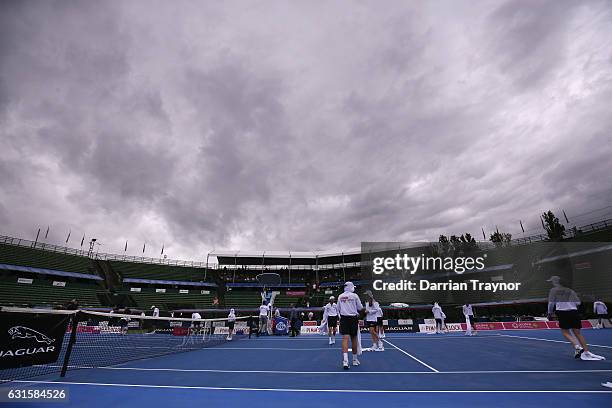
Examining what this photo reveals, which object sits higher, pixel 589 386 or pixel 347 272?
pixel 347 272

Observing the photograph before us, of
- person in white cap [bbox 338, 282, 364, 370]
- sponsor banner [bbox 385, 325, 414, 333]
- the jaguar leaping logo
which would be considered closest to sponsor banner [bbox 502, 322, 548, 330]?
sponsor banner [bbox 385, 325, 414, 333]

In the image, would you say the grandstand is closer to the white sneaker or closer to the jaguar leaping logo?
the white sneaker

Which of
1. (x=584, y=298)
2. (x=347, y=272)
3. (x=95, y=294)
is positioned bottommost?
(x=584, y=298)

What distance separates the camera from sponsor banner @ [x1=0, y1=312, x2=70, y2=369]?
5297 mm

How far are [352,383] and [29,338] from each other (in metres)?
6.09

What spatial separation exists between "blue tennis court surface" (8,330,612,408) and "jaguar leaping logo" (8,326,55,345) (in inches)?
28.3

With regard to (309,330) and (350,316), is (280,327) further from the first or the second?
(350,316)

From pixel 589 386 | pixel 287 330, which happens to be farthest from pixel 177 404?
pixel 287 330

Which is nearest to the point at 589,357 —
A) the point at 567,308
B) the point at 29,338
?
the point at 567,308

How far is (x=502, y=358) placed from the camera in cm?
826

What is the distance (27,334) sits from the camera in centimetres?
571

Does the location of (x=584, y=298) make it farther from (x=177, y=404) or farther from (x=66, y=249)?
(x=66, y=249)

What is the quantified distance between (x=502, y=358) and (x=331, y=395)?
6.21 m

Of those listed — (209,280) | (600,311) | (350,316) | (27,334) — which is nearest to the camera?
(27,334)
